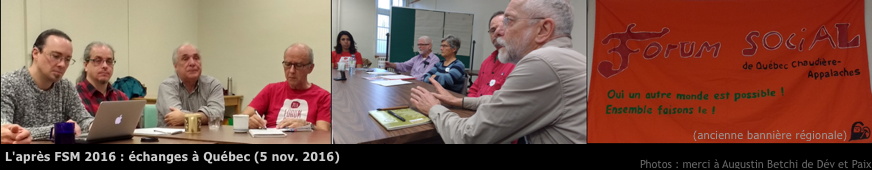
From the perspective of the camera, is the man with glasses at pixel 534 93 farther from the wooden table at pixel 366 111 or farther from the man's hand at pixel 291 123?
the man's hand at pixel 291 123

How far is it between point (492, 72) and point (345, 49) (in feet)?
1.58

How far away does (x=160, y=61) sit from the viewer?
9.48 feet

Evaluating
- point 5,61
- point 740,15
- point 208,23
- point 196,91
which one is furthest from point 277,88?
point 740,15

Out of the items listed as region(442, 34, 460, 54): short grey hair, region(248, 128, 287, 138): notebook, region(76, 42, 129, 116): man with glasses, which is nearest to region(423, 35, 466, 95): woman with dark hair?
region(442, 34, 460, 54): short grey hair

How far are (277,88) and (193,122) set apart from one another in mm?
491

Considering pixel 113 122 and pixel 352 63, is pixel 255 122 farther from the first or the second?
pixel 352 63

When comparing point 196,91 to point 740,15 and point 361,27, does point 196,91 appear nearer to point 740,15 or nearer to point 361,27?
point 361,27

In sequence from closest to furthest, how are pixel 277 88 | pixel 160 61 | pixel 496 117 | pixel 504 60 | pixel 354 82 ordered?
1. pixel 496 117
2. pixel 504 60
3. pixel 354 82
4. pixel 277 88
5. pixel 160 61

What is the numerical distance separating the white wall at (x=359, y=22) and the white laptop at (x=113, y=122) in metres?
0.79

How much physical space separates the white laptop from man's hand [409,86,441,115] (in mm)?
1025

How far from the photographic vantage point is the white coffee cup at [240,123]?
2.13 meters

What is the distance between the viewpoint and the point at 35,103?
1972 millimetres

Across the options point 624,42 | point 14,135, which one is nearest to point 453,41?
point 624,42

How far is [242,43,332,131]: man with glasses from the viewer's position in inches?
96.7
